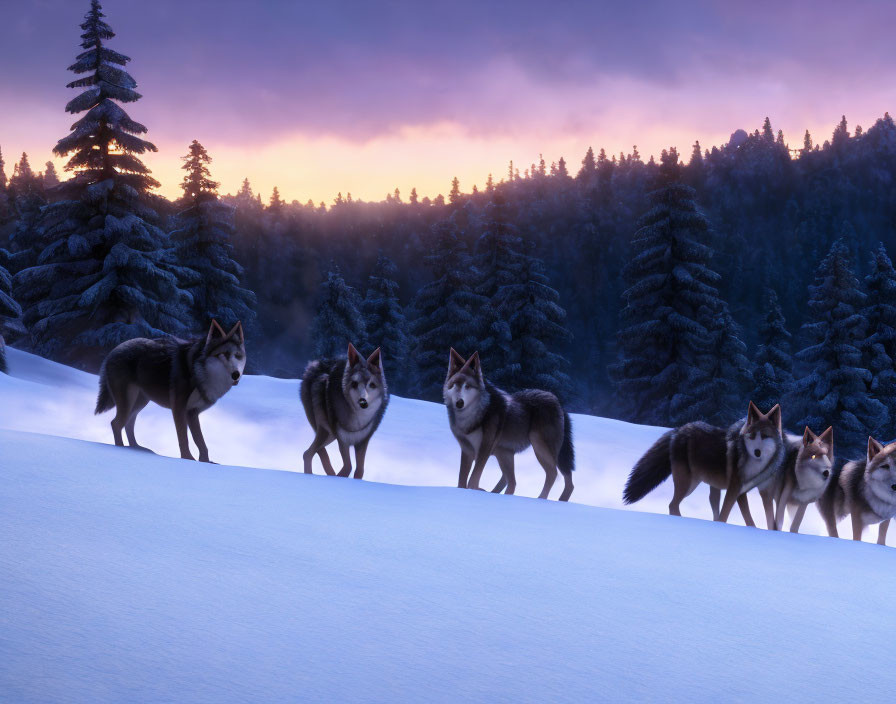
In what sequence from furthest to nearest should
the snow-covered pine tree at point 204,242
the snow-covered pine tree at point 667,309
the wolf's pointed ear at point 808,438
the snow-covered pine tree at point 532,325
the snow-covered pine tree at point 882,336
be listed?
the snow-covered pine tree at point 204,242
the snow-covered pine tree at point 532,325
the snow-covered pine tree at point 667,309
the snow-covered pine tree at point 882,336
the wolf's pointed ear at point 808,438

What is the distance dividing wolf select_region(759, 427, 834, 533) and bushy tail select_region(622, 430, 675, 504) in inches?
40.0

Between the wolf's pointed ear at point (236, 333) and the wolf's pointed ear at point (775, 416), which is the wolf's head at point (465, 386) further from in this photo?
the wolf's pointed ear at point (775, 416)

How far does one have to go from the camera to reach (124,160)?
25594 millimetres

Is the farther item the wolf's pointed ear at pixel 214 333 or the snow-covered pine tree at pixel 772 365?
the snow-covered pine tree at pixel 772 365

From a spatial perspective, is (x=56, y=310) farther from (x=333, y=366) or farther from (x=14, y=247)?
(x=14, y=247)

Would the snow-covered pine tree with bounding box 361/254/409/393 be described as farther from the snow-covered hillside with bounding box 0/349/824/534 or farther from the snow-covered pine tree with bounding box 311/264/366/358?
the snow-covered hillside with bounding box 0/349/824/534

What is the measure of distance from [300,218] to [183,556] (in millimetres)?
103766

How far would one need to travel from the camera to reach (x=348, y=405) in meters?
7.53

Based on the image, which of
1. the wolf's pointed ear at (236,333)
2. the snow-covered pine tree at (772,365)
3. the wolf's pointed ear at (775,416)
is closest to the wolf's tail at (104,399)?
the wolf's pointed ear at (236,333)

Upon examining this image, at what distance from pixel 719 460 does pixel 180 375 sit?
218 inches

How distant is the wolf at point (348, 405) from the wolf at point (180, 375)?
2.91 ft

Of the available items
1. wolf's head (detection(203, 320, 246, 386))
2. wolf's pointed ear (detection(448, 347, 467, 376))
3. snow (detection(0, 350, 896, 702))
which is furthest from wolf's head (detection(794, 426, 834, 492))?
wolf's head (detection(203, 320, 246, 386))

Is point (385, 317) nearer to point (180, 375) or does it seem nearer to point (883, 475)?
point (180, 375)

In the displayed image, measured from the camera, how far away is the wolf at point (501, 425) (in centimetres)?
745
